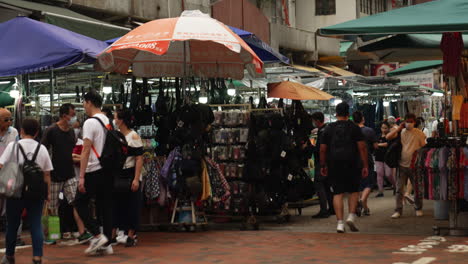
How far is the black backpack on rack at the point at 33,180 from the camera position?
900 centimetres

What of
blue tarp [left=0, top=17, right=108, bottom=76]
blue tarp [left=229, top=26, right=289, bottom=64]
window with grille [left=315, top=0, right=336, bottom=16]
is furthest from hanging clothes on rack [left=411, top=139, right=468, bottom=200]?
window with grille [left=315, top=0, right=336, bottom=16]

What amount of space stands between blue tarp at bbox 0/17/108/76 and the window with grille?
2944 cm

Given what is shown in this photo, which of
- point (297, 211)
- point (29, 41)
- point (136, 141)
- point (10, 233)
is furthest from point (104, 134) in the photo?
point (297, 211)

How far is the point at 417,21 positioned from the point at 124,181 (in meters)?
4.41

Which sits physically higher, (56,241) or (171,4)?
(171,4)

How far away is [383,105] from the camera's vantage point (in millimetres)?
25375

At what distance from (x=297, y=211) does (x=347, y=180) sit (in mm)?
4496

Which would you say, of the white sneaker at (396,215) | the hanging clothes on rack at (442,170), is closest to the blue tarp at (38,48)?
the hanging clothes on rack at (442,170)

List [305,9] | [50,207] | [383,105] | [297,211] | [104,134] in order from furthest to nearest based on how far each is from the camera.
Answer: [305,9], [383,105], [297,211], [50,207], [104,134]

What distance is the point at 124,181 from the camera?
36.3ft

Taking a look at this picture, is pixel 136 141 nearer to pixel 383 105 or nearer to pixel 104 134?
pixel 104 134

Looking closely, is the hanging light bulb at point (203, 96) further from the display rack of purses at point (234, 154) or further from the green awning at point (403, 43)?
the green awning at point (403, 43)

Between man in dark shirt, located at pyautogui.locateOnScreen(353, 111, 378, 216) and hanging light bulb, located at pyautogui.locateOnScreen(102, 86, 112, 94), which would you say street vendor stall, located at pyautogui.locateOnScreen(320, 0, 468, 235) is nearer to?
man in dark shirt, located at pyautogui.locateOnScreen(353, 111, 378, 216)

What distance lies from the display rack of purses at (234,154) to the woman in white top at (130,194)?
250 cm
